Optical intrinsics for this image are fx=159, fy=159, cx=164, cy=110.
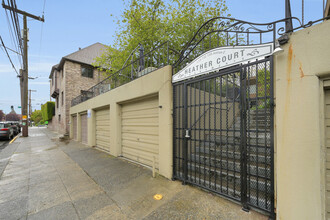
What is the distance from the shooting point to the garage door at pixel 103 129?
765 centimetres

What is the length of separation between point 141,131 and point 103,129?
358 cm

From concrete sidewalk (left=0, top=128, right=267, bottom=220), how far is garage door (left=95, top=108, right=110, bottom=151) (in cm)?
266

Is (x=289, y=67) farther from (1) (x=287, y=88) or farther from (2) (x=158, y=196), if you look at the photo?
(2) (x=158, y=196)

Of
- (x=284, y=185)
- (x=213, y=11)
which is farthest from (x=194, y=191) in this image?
(x=213, y=11)

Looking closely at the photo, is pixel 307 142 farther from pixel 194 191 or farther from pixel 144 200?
pixel 144 200

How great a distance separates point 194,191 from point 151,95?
2.80m

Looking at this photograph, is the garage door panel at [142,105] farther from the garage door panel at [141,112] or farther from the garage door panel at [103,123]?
the garage door panel at [103,123]

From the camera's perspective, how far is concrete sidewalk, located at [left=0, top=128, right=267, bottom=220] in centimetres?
271

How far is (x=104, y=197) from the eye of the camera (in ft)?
10.9

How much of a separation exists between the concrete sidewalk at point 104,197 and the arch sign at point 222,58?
2.54 meters

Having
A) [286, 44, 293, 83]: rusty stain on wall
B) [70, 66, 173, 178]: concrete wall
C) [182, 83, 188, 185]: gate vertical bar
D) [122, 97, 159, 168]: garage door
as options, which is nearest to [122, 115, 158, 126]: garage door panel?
[122, 97, 159, 168]: garage door

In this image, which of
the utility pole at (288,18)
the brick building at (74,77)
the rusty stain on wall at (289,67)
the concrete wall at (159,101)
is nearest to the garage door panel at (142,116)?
the concrete wall at (159,101)

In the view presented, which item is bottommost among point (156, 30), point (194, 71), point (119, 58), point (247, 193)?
point (247, 193)

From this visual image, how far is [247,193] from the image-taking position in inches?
110
